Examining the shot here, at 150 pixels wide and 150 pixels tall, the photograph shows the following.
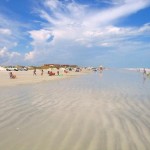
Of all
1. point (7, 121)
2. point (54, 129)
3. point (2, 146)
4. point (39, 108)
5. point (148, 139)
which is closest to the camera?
point (2, 146)

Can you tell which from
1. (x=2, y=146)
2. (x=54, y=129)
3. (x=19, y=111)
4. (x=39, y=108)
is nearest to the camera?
(x=2, y=146)

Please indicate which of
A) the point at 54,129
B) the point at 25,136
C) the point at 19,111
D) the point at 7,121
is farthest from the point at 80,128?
the point at 19,111

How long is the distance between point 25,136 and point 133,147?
2643mm

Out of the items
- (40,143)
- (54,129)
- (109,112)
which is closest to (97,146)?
(40,143)

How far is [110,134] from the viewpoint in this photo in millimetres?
7297

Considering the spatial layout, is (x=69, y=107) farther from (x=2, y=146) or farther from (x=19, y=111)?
(x=2, y=146)

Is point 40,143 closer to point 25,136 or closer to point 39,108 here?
point 25,136

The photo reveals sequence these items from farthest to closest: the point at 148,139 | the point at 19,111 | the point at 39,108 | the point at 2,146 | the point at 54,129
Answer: the point at 39,108, the point at 19,111, the point at 54,129, the point at 148,139, the point at 2,146

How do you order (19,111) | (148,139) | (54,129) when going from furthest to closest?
(19,111) → (54,129) → (148,139)

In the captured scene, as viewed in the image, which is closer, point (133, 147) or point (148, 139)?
point (133, 147)

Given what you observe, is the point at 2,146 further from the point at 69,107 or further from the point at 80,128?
the point at 69,107

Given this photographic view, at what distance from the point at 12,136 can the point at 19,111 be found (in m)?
3.66

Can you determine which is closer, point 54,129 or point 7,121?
point 54,129

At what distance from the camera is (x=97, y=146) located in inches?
247
